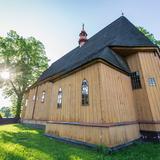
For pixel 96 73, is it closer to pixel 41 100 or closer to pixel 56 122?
pixel 56 122

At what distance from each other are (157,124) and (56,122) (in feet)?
24.5

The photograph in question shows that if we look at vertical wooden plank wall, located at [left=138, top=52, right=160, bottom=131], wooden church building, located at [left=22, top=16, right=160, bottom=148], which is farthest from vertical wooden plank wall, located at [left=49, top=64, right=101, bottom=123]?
vertical wooden plank wall, located at [left=138, top=52, right=160, bottom=131]

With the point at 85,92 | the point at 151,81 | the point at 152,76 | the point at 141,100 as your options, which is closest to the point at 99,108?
the point at 85,92

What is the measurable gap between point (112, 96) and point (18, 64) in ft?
87.5

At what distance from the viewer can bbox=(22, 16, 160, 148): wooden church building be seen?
8.01 meters

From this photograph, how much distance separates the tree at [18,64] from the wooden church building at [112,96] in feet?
65.6

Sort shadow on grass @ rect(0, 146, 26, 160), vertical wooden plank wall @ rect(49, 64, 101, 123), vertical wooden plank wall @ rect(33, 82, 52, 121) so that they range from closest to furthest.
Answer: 1. shadow on grass @ rect(0, 146, 26, 160)
2. vertical wooden plank wall @ rect(49, 64, 101, 123)
3. vertical wooden plank wall @ rect(33, 82, 52, 121)

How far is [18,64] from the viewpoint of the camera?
29.8 metres

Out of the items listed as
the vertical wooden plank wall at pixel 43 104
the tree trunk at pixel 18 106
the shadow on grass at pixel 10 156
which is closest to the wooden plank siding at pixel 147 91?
the shadow on grass at pixel 10 156

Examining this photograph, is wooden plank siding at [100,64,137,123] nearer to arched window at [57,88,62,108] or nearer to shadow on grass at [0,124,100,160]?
shadow on grass at [0,124,100,160]

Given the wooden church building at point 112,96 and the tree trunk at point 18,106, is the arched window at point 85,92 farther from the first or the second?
the tree trunk at point 18,106

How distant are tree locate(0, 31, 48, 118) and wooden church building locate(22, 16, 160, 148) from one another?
20.0m

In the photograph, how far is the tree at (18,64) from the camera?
1149 inches

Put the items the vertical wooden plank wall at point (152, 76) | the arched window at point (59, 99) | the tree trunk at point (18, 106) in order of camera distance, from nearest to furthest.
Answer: the vertical wooden plank wall at point (152, 76) → the arched window at point (59, 99) → the tree trunk at point (18, 106)
